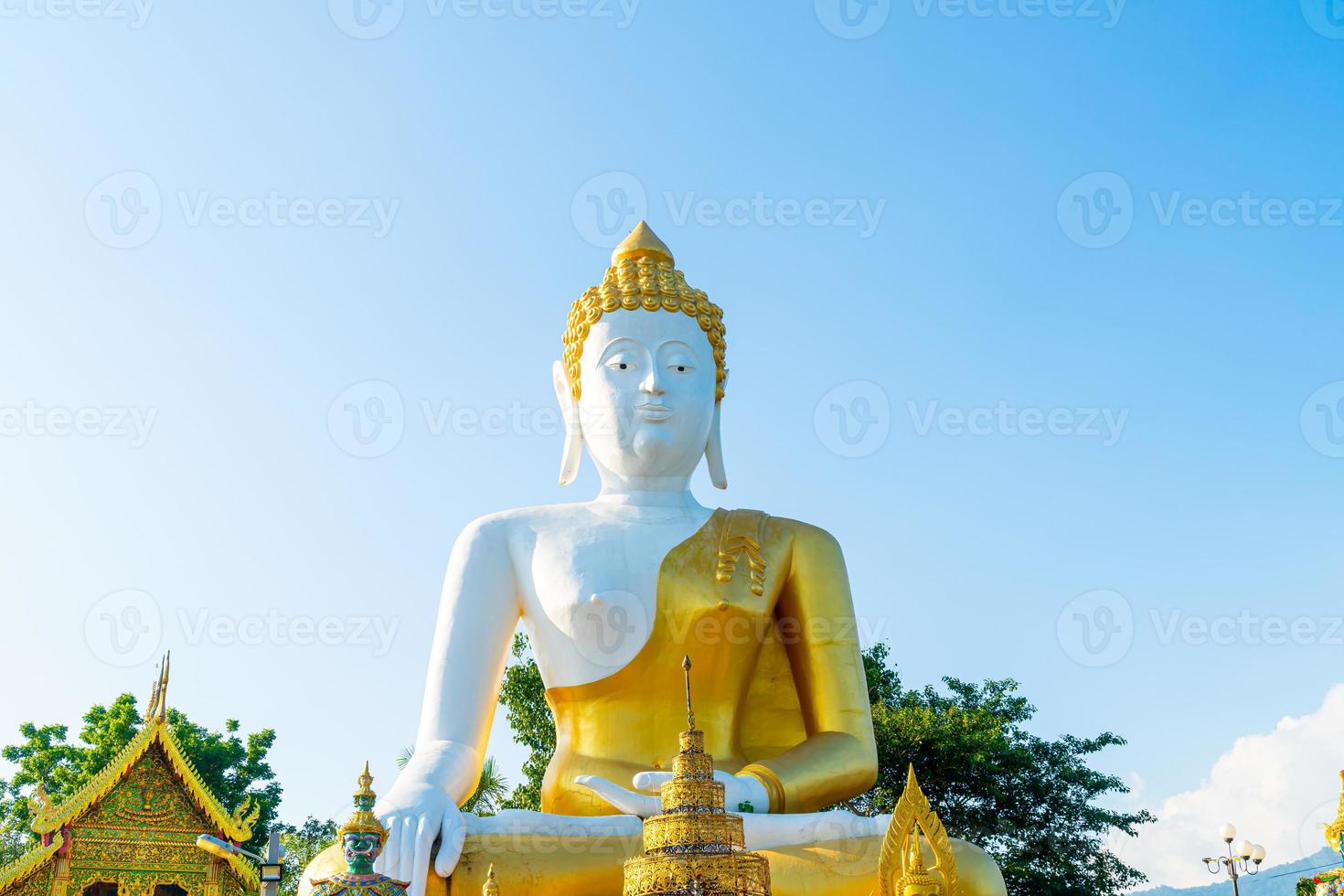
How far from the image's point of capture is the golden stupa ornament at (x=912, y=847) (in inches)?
227

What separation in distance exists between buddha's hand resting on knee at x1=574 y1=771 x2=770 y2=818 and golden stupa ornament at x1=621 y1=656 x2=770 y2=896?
0.98 metres

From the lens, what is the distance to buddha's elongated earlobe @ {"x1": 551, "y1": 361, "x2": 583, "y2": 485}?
8.41 meters

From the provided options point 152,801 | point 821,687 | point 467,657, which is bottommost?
point 821,687

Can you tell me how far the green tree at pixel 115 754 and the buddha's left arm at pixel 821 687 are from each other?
18.8m

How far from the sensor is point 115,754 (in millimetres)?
24094

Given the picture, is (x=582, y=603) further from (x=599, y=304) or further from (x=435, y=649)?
(x=599, y=304)

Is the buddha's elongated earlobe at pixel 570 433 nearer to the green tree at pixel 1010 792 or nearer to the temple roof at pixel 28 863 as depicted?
the green tree at pixel 1010 792

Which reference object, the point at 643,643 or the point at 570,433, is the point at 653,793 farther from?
the point at 570,433

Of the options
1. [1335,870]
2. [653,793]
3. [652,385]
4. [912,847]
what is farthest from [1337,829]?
→ [652,385]

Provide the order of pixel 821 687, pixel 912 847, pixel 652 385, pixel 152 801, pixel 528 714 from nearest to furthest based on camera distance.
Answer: pixel 912 847 < pixel 821 687 < pixel 652 385 < pixel 528 714 < pixel 152 801

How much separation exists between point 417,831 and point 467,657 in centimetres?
141

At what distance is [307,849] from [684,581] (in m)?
16.6

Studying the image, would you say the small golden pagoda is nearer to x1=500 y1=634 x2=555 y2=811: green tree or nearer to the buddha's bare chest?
the buddha's bare chest

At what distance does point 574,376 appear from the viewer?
8.30 meters
